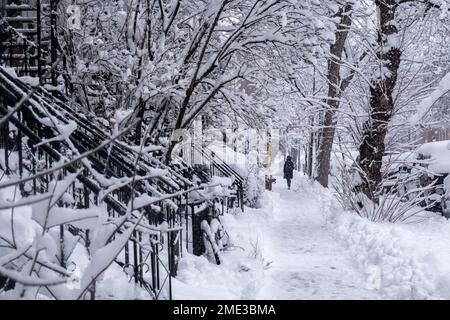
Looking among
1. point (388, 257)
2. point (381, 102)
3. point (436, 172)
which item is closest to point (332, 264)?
point (388, 257)

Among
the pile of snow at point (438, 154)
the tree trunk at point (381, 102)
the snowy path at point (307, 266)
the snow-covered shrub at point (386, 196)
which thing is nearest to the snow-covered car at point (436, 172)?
the pile of snow at point (438, 154)

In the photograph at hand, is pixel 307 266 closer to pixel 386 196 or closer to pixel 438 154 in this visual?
pixel 386 196

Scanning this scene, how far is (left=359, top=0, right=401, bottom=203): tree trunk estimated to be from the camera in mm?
9758

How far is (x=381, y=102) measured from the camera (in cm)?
985

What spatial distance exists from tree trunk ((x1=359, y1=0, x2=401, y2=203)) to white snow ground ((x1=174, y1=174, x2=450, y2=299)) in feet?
3.33

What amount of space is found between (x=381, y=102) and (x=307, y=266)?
4.69m

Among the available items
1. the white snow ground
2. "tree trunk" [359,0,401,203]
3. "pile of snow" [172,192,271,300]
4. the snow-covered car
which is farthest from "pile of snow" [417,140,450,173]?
"pile of snow" [172,192,271,300]

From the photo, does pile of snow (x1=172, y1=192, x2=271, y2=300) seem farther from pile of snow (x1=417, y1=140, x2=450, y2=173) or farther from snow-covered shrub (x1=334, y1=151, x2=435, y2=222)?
pile of snow (x1=417, y1=140, x2=450, y2=173)

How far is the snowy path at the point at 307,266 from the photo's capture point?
18.3ft

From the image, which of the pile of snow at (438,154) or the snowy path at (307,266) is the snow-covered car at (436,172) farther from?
the snowy path at (307,266)

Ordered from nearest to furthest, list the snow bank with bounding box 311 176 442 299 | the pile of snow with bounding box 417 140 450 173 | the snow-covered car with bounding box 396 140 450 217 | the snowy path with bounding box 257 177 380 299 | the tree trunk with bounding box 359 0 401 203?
the snow bank with bounding box 311 176 442 299 < the snowy path with bounding box 257 177 380 299 < the snow-covered car with bounding box 396 140 450 217 < the tree trunk with bounding box 359 0 401 203 < the pile of snow with bounding box 417 140 450 173

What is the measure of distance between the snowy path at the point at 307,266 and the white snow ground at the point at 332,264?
0.01 metres
